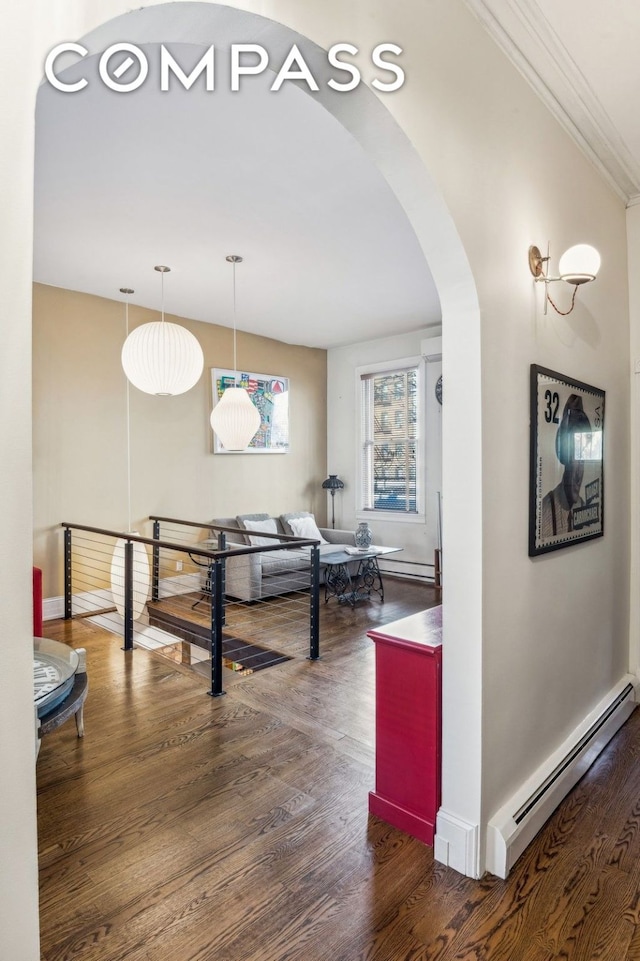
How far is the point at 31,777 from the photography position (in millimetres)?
807

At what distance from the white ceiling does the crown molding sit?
0.84 meters

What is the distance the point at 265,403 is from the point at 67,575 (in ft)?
9.86

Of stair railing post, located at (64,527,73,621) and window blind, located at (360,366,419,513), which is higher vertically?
window blind, located at (360,366,419,513)

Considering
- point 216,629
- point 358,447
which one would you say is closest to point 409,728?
point 216,629

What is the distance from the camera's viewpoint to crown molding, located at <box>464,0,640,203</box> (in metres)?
1.89

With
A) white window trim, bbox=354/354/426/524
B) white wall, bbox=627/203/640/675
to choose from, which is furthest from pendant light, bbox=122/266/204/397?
white window trim, bbox=354/354/426/524

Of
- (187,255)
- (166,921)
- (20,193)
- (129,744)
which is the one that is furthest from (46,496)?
(20,193)

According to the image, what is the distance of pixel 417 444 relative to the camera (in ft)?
21.6

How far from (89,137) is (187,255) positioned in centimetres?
149

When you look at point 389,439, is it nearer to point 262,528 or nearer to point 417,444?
point 417,444

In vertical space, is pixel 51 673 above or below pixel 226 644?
above

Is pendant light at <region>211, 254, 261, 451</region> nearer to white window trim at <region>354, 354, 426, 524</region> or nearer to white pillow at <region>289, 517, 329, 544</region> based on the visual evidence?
white pillow at <region>289, 517, 329, 544</region>

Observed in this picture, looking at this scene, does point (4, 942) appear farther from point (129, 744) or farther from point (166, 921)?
Result: point (129, 744)

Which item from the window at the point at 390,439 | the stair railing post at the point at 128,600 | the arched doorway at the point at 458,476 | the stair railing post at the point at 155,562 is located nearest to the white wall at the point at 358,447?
the window at the point at 390,439
